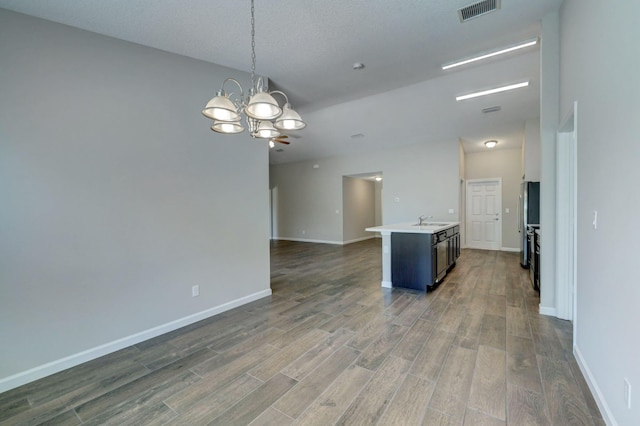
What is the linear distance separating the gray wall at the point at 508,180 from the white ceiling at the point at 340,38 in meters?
2.36

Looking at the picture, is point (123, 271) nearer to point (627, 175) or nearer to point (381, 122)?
point (627, 175)

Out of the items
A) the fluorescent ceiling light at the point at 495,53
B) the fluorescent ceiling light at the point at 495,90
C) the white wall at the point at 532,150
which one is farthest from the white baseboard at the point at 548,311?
the white wall at the point at 532,150

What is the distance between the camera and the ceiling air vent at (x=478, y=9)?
2627 millimetres

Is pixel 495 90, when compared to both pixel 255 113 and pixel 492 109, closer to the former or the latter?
pixel 492 109

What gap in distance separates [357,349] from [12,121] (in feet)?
11.0

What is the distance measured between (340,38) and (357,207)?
737cm

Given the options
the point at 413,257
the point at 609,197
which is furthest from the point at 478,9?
the point at 413,257

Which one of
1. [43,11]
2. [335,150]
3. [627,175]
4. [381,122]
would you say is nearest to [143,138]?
[43,11]

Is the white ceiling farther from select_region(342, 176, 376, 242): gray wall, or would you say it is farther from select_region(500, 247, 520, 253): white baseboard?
select_region(342, 176, 376, 242): gray wall

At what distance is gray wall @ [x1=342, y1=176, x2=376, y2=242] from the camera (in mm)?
9438

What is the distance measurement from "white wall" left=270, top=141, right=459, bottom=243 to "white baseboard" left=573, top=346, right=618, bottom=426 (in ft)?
17.2

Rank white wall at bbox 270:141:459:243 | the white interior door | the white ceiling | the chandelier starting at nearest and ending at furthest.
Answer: the chandelier < the white ceiling < white wall at bbox 270:141:459:243 < the white interior door

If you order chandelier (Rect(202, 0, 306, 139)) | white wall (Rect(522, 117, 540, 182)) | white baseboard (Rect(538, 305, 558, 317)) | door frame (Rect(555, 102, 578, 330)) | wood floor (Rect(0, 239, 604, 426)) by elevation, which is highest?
white wall (Rect(522, 117, 540, 182))

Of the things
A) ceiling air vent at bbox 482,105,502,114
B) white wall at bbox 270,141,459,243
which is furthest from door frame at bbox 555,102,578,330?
white wall at bbox 270,141,459,243
